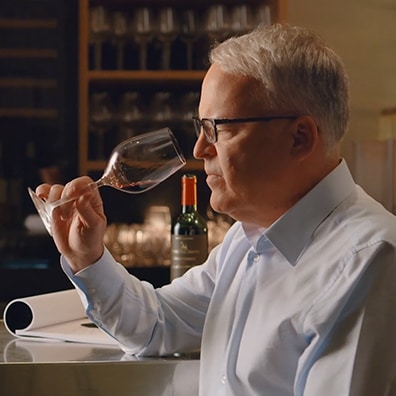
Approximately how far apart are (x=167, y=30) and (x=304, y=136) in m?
1.88

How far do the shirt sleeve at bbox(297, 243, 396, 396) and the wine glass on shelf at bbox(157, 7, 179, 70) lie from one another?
2.01 m

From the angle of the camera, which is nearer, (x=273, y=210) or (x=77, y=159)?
(x=273, y=210)

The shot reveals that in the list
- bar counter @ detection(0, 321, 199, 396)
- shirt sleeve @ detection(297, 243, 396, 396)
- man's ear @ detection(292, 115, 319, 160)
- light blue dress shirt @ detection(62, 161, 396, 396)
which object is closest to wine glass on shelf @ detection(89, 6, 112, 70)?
light blue dress shirt @ detection(62, 161, 396, 396)

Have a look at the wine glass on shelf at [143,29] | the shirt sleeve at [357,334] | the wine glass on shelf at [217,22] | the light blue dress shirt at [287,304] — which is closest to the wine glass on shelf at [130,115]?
→ the wine glass on shelf at [143,29]

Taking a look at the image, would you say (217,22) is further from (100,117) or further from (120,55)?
(100,117)

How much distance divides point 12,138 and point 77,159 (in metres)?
0.22

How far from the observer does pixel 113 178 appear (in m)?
1.30

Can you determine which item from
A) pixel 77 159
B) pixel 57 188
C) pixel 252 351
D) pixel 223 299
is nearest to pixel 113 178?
pixel 57 188

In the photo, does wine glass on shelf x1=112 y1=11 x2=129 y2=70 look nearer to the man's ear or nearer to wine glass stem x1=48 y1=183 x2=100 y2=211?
wine glass stem x1=48 y1=183 x2=100 y2=211

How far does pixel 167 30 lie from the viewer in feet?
9.61

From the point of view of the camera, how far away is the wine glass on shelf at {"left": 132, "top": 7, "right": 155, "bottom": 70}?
9.57 ft

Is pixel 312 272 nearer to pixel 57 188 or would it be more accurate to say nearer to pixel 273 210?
pixel 273 210

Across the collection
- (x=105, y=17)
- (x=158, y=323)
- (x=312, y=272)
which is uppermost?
(x=105, y=17)

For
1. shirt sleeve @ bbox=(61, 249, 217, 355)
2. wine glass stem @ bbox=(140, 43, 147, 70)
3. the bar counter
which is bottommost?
the bar counter
